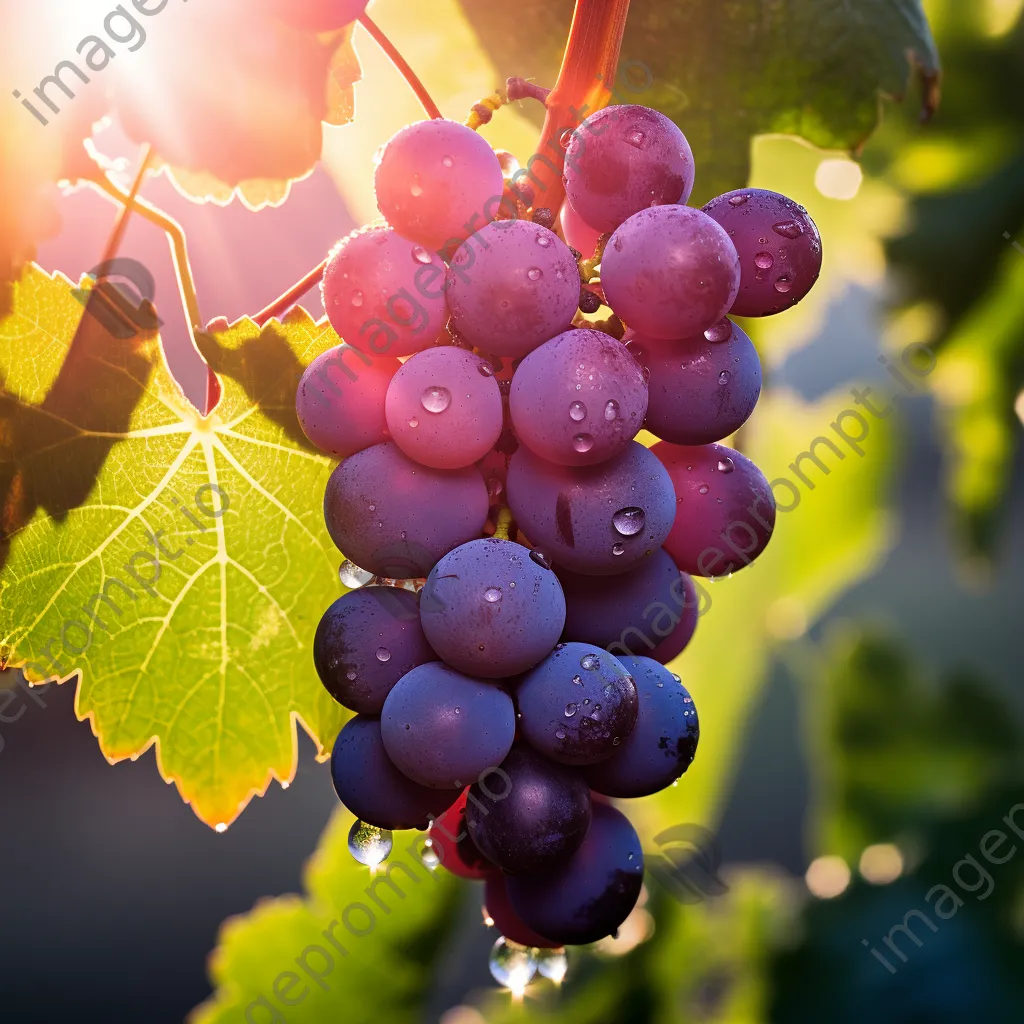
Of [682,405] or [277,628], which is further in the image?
[277,628]

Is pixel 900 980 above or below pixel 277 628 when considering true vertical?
below

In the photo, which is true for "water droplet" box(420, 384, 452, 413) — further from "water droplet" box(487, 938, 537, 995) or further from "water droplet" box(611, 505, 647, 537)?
"water droplet" box(487, 938, 537, 995)

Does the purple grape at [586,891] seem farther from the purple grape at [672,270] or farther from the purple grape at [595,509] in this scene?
the purple grape at [672,270]

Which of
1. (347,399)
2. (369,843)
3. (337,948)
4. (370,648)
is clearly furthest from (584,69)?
(337,948)

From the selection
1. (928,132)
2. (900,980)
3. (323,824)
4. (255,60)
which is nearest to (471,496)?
(255,60)

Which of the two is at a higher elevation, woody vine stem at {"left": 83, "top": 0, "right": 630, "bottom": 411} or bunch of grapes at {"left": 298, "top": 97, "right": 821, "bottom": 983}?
woody vine stem at {"left": 83, "top": 0, "right": 630, "bottom": 411}

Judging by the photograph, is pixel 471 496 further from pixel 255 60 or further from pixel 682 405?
pixel 255 60

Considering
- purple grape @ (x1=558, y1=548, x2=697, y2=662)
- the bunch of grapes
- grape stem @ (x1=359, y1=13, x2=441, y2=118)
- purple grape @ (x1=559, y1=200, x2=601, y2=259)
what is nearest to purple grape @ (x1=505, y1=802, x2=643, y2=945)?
the bunch of grapes
